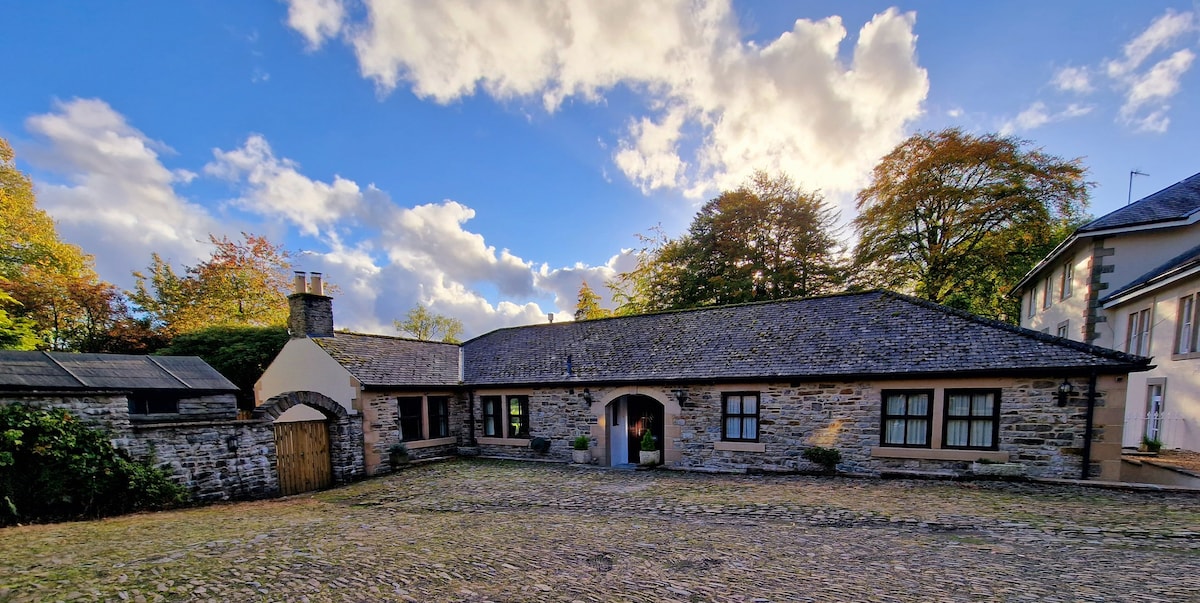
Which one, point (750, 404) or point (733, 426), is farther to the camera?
point (733, 426)

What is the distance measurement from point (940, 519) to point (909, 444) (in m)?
3.77

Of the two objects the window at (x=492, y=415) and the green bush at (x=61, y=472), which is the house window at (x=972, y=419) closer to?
the window at (x=492, y=415)

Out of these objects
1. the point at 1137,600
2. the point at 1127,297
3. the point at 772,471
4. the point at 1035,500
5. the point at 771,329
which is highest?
the point at 1127,297

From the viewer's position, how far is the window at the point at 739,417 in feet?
39.2

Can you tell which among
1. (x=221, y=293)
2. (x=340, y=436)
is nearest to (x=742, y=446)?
(x=340, y=436)

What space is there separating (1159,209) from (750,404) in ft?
50.7

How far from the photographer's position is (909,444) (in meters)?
10.5

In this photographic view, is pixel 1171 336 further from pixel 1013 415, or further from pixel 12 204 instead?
pixel 12 204

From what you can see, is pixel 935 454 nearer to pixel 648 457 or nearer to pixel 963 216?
pixel 648 457

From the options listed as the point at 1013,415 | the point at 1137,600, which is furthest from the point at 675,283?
the point at 1137,600

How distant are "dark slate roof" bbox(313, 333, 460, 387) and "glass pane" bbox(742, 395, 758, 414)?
33.3 feet

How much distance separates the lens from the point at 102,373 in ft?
Result: 32.9

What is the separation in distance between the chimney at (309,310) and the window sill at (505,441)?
262 inches

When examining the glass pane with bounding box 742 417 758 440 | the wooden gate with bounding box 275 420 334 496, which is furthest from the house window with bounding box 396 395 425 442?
the glass pane with bounding box 742 417 758 440
